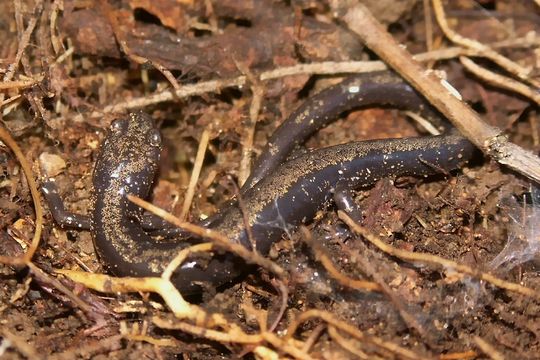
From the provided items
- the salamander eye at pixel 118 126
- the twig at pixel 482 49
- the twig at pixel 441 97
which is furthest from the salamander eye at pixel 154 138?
the twig at pixel 482 49

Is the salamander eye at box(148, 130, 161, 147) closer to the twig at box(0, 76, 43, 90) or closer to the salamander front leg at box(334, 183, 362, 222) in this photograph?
the twig at box(0, 76, 43, 90)

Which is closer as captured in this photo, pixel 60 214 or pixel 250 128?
pixel 60 214

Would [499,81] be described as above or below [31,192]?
above

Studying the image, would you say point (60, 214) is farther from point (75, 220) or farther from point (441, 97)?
point (441, 97)

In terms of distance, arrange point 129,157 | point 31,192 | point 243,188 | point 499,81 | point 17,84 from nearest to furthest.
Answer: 1. point 31,192
2. point 17,84
3. point 129,157
4. point 243,188
5. point 499,81

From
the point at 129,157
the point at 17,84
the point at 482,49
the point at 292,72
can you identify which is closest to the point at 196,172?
the point at 129,157

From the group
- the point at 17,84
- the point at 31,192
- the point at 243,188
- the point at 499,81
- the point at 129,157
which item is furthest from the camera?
the point at 499,81

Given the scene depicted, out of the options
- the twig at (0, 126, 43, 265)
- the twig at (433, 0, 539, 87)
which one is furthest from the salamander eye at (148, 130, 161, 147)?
the twig at (433, 0, 539, 87)

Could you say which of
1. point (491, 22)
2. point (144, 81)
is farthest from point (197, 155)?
point (491, 22)
